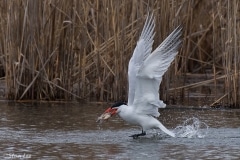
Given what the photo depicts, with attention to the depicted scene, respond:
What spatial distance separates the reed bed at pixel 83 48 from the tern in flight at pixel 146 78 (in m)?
1.94

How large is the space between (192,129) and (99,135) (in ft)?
3.93

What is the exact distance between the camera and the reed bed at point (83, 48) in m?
11.7

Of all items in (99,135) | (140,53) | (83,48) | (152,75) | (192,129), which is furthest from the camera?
(83,48)

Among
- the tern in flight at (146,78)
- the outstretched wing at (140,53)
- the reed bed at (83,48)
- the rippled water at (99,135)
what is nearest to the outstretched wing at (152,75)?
the tern in flight at (146,78)

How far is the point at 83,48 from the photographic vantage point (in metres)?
12.3

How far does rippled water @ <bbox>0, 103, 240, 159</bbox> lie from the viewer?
8.14m

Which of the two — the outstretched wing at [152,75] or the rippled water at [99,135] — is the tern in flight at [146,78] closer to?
the outstretched wing at [152,75]

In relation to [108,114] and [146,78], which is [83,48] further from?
[146,78]

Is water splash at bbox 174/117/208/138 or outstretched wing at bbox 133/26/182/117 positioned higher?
outstretched wing at bbox 133/26/182/117

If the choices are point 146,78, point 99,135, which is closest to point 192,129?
point 146,78

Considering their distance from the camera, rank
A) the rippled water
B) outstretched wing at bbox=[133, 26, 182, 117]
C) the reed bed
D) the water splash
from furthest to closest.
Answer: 1. the reed bed
2. the water splash
3. outstretched wing at bbox=[133, 26, 182, 117]
4. the rippled water

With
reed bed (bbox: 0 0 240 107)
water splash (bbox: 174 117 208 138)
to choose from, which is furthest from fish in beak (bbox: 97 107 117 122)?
reed bed (bbox: 0 0 240 107)

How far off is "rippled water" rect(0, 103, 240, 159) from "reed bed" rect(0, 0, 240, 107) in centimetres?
34

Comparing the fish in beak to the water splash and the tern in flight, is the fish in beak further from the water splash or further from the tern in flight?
the water splash
